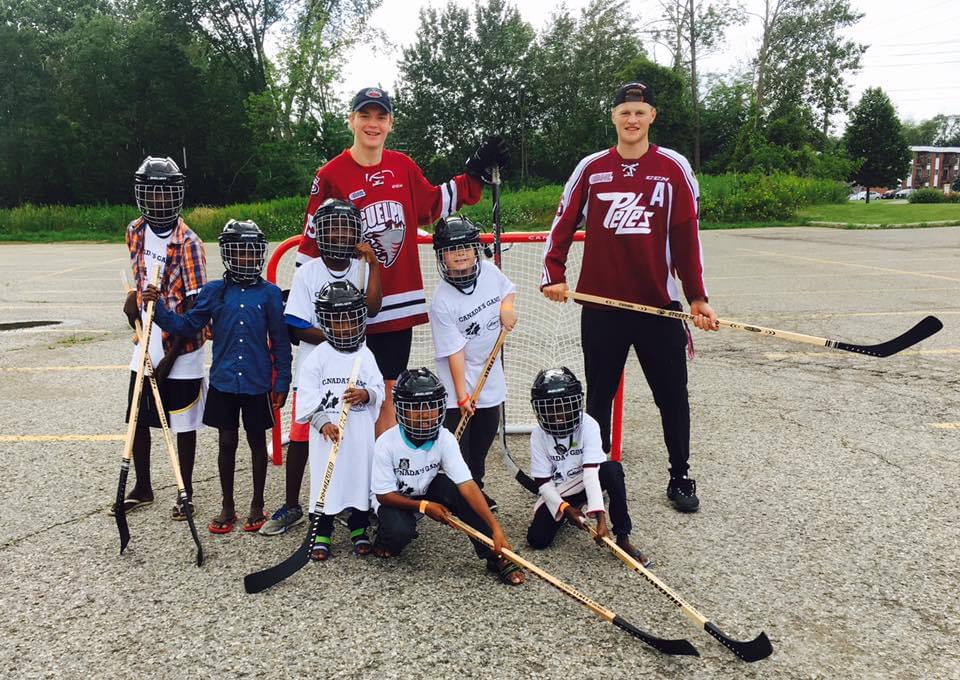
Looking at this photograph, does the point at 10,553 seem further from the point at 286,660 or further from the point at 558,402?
the point at 558,402

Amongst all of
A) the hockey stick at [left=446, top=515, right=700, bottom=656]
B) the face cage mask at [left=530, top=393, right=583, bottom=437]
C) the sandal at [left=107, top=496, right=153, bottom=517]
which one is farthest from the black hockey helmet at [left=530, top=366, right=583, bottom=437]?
the sandal at [left=107, top=496, right=153, bottom=517]

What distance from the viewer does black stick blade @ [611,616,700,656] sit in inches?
103

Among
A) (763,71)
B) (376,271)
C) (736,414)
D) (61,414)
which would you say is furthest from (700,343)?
(763,71)

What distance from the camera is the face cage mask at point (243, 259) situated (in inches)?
137

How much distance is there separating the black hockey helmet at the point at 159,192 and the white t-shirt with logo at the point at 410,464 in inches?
65.8

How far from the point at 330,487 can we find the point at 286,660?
2.99 feet

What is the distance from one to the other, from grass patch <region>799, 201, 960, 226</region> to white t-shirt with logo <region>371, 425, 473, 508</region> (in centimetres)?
2847

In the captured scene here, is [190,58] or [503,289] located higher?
[190,58]

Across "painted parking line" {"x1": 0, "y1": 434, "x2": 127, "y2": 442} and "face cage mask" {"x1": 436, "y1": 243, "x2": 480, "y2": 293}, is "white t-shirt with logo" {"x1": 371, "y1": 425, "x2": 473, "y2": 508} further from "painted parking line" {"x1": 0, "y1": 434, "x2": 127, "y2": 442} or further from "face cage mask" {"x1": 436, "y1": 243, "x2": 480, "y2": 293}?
"painted parking line" {"x1": 0, "y1": 434, "x2": 127, "y2": 442}

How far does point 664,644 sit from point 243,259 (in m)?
2.60

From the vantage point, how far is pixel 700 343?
8.18 meters

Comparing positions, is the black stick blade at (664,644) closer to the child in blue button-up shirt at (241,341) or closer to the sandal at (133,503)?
the child in blue button-up shirt at (241,341)

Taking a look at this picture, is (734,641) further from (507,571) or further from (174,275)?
(174,275)

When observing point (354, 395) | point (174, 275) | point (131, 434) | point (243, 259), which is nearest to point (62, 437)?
point (131, 434)
